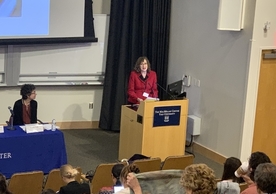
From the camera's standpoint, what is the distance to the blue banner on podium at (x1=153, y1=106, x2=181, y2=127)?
669cm

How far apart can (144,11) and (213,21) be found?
1.41 m

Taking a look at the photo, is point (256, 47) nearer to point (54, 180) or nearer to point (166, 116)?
point (166, 116)

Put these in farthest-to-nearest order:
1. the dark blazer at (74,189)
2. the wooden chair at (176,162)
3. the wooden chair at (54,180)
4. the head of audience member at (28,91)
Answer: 1. the head of audience member at (28,91)
2. the wooden chair at (176,162)
3. the wooden chair at (54,180)
4. the dark blazer at (74,189)

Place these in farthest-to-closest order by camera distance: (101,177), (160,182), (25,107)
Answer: (25,107) → (101,177) → (160,182)

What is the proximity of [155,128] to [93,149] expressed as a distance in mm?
1467

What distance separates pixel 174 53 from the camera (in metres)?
8.70

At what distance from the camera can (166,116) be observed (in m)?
6.76

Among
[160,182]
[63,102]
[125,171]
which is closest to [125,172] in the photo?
[125,171]

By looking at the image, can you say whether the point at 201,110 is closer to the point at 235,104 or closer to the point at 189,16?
the point at 235,104

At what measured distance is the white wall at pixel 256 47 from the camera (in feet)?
22.8

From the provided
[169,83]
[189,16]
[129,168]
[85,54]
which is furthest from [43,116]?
[129,168]

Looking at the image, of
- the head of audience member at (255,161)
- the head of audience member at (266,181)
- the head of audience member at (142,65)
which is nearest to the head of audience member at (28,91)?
the head of audience member at (142,65)

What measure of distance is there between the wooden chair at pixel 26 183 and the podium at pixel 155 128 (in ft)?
6.59

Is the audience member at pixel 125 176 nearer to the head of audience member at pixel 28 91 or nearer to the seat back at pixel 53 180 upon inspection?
the seat back at pixel 53 180
